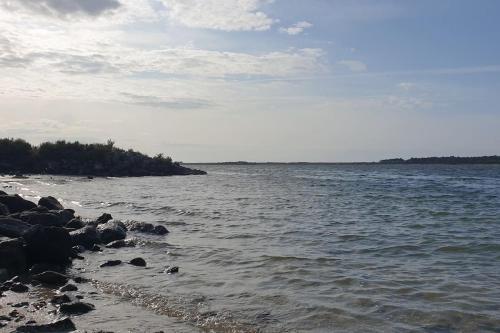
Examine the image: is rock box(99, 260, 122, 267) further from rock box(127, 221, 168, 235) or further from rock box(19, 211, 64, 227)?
rock box(127, 221, 168, 235)

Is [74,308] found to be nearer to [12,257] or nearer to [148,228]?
[12,257]

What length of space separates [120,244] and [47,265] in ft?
13.6

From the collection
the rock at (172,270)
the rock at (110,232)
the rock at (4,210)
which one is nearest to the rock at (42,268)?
the rock at (172,270)

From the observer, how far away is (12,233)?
15.5 metres

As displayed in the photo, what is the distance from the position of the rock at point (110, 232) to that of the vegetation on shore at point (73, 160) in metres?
55.7

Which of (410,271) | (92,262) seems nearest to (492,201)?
(410,271)

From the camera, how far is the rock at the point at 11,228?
15461 millimetres

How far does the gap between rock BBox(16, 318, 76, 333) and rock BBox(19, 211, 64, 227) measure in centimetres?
1048

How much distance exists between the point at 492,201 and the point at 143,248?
2663 cm

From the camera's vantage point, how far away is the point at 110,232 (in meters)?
18.3

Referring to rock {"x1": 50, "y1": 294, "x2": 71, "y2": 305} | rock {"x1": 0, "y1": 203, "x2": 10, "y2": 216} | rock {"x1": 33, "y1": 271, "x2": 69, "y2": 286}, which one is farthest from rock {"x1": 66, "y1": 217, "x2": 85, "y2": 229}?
rock {"x1": 50, "y1": 294, "x2": 71, "y2": 305}

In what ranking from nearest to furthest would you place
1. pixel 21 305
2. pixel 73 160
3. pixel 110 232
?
pixel 21 305, pixel 110 232, pixel 73 160

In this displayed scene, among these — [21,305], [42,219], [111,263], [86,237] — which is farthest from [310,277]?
[42,219]

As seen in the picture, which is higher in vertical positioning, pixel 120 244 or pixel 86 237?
pixel 86 237
